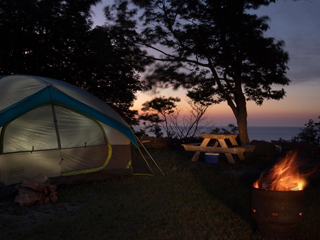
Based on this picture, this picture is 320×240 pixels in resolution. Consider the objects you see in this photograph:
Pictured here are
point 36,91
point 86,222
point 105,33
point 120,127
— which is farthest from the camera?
point 105,33

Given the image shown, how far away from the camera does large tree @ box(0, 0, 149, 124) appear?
34.4 feet

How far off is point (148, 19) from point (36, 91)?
598cm

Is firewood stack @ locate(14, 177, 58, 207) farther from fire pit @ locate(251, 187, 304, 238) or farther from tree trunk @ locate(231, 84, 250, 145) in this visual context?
tree trunk @ locate(231, 84, 250, 145)

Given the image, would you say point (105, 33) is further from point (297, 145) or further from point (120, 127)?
point (297, 145)

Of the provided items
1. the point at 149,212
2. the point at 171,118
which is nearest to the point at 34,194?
the point at 149,212

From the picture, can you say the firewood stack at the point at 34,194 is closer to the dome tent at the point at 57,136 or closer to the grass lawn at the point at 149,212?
the grass lawn at the point at 149,212

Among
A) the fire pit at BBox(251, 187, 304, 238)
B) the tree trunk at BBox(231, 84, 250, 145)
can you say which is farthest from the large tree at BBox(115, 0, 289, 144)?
the fire pit at BBox(251, 187, 304, 238)

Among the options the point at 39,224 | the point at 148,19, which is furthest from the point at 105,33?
the point at 39,224

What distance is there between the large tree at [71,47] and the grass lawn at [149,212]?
5.87 m

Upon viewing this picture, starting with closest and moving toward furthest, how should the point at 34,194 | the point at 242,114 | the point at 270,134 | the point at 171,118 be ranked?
the point at 34,194, the point at 242,114, the point at 171,118, the point at 270,134

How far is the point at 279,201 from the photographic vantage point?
295cm

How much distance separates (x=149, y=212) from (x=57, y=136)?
2.77 m

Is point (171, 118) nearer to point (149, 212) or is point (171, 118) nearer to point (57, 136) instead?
point (57, 136)

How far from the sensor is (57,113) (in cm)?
596
